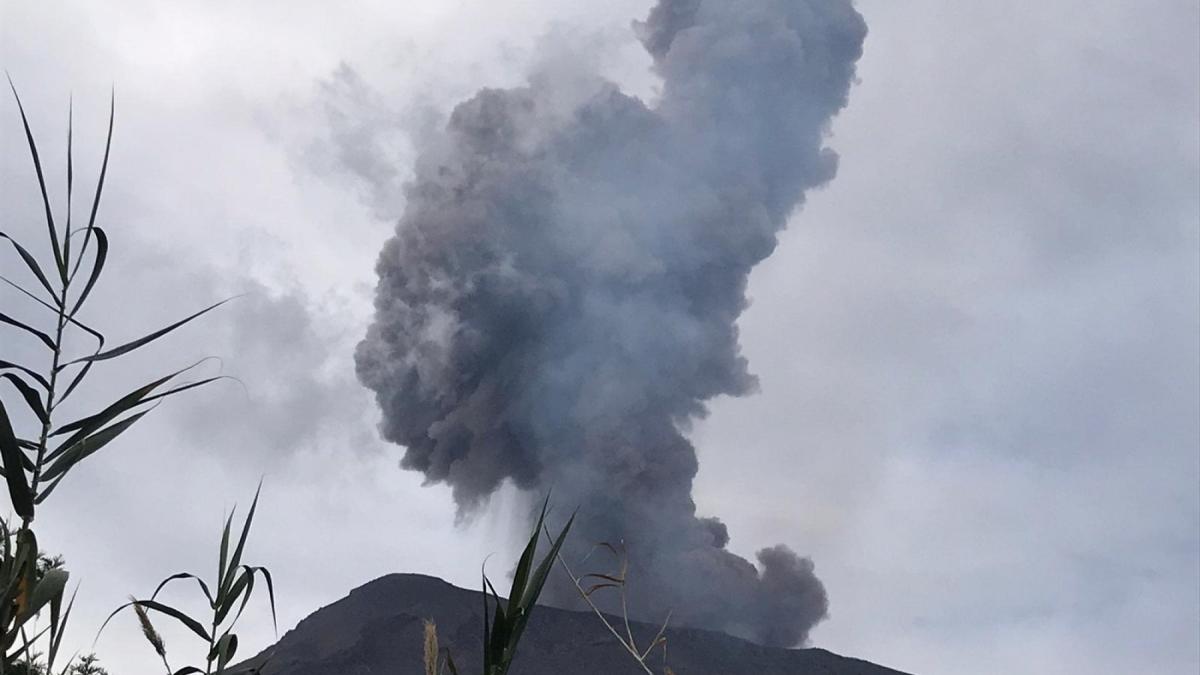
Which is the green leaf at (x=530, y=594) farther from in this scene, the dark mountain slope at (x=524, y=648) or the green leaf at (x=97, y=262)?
the dark mountain slope at (x=524, y=648)

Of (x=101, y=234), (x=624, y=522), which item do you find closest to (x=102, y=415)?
(x=101, y=234)

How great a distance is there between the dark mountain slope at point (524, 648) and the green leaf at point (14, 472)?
6310 cm

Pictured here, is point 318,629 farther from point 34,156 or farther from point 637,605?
point 34,156

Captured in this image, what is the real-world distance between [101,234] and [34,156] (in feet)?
0.70

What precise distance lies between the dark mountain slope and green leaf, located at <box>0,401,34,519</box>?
63.1m

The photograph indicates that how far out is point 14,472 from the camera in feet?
7.54

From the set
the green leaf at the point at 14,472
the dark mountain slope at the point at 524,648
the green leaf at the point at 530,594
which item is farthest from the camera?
the dark mountain slope at the point at 524,648

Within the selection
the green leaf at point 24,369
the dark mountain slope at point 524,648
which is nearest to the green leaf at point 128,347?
the green leaf at point 24,369

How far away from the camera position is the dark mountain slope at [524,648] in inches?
2670

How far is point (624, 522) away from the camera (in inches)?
2916

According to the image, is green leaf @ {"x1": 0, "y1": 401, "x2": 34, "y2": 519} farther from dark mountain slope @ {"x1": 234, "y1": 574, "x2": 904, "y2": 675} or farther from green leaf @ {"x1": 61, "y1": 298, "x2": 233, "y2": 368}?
dark mountain slope @ {"x1": 234, "y1": 574, "x2": 904, "y2": 675}

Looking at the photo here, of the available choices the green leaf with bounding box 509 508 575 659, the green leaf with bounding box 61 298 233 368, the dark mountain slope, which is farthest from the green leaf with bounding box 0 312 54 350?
the dark mountain slope

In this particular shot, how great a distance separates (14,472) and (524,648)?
7330cm

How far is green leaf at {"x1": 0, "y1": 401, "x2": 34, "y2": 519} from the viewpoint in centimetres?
226
